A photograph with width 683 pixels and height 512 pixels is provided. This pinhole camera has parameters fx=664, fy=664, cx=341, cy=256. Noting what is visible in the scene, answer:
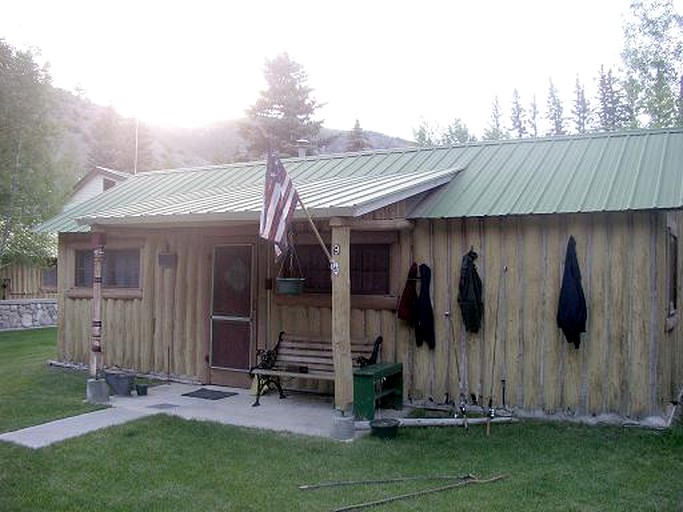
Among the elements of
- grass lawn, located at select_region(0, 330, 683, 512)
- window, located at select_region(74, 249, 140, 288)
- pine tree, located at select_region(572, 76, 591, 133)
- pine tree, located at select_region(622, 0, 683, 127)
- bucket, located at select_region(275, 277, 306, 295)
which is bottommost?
grass lawn, located at select_region(0, 330, 683, 512)

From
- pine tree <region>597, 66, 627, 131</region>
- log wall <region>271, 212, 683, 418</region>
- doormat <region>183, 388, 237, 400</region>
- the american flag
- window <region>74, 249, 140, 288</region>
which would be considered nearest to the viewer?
the american flag

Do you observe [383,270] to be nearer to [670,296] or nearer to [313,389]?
[313,389]

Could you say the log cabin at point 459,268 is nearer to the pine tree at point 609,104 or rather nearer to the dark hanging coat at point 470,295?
the dark hanging coat at point 470,295

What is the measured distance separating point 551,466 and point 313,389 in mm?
3690

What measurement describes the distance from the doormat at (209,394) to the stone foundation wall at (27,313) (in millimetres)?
12019

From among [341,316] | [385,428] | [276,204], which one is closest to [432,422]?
[385,428]

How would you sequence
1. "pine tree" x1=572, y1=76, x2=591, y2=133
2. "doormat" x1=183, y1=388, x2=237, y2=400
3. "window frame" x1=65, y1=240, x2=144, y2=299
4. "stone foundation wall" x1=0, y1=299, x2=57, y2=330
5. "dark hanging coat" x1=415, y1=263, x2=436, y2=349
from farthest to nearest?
"pine tree" x1=572, y1=76, x2=591, y2=133 → "stone foundation wall" x1=0, y1=299, x2=57, y2=330 → "window frame" x1=65, y1=240, x2=144, y2=299 → "doormat" x1=183, y1=388, x2=237, y2=400 → "dark hanging coat" x1=415, y1=263, x2=436, y2=349

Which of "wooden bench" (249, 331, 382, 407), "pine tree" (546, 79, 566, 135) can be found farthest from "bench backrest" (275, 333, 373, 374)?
"pine tree" (546, 79, 566, 135)

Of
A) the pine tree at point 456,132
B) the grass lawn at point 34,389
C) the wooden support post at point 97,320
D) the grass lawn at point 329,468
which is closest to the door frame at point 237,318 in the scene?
the wooden support post at point 97,320

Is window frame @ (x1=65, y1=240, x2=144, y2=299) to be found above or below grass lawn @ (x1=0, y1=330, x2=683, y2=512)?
above

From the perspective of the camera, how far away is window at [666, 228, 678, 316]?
7.50 metres

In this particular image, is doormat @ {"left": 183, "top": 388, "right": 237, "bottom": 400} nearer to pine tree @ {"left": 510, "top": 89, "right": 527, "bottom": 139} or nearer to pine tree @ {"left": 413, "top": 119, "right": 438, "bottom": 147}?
pine tree @ {"left": 413, "top": 119, "right": 438, "bottom": 147}

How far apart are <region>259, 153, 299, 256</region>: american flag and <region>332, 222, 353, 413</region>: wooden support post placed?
57cm

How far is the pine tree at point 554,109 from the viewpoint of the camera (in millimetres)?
52594
